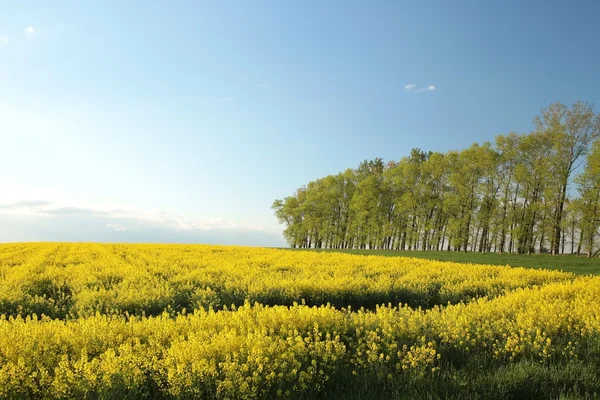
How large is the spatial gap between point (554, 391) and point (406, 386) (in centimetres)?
196

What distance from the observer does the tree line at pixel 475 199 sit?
35438 millimetres

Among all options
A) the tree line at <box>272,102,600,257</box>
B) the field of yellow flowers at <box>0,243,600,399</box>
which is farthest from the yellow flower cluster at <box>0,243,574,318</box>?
the tree line at <box>272,102,600,257</box>

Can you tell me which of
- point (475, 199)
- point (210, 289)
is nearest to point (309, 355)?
point (210, 289)

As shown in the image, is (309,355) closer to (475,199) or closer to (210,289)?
(210,289)

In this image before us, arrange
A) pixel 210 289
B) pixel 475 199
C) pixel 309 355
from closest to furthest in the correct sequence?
pixel 309 355
pixel 210 289
pixel 475 199

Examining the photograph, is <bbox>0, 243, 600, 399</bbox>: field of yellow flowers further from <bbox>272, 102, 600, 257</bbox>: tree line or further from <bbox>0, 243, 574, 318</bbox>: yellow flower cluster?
<bbox>272, 102, 600, 257</bbox>: tree line

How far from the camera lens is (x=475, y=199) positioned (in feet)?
147

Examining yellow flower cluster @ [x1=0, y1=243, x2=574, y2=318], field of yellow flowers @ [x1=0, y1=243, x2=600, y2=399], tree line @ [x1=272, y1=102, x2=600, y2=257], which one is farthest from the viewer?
tree line @ [x1=272, y1=102, x2=600, y2=257]

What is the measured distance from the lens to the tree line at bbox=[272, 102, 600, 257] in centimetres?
3544

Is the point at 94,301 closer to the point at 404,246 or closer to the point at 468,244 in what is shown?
the point at 468,244

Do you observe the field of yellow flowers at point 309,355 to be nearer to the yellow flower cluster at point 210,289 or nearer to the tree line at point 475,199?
the yellow flower cluster at point 210,289

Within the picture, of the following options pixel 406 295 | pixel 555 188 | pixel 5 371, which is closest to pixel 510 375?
pixel 5 371

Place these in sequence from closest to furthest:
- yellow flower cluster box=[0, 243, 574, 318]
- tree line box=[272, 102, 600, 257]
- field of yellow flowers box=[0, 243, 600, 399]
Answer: field of yellow flowers box=[0, 243, 600, 399]
yellow flower cluster box=[0, 243, 574, 318]
tree line box=[272, 102, 600, 257]

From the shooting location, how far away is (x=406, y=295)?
13594mm
